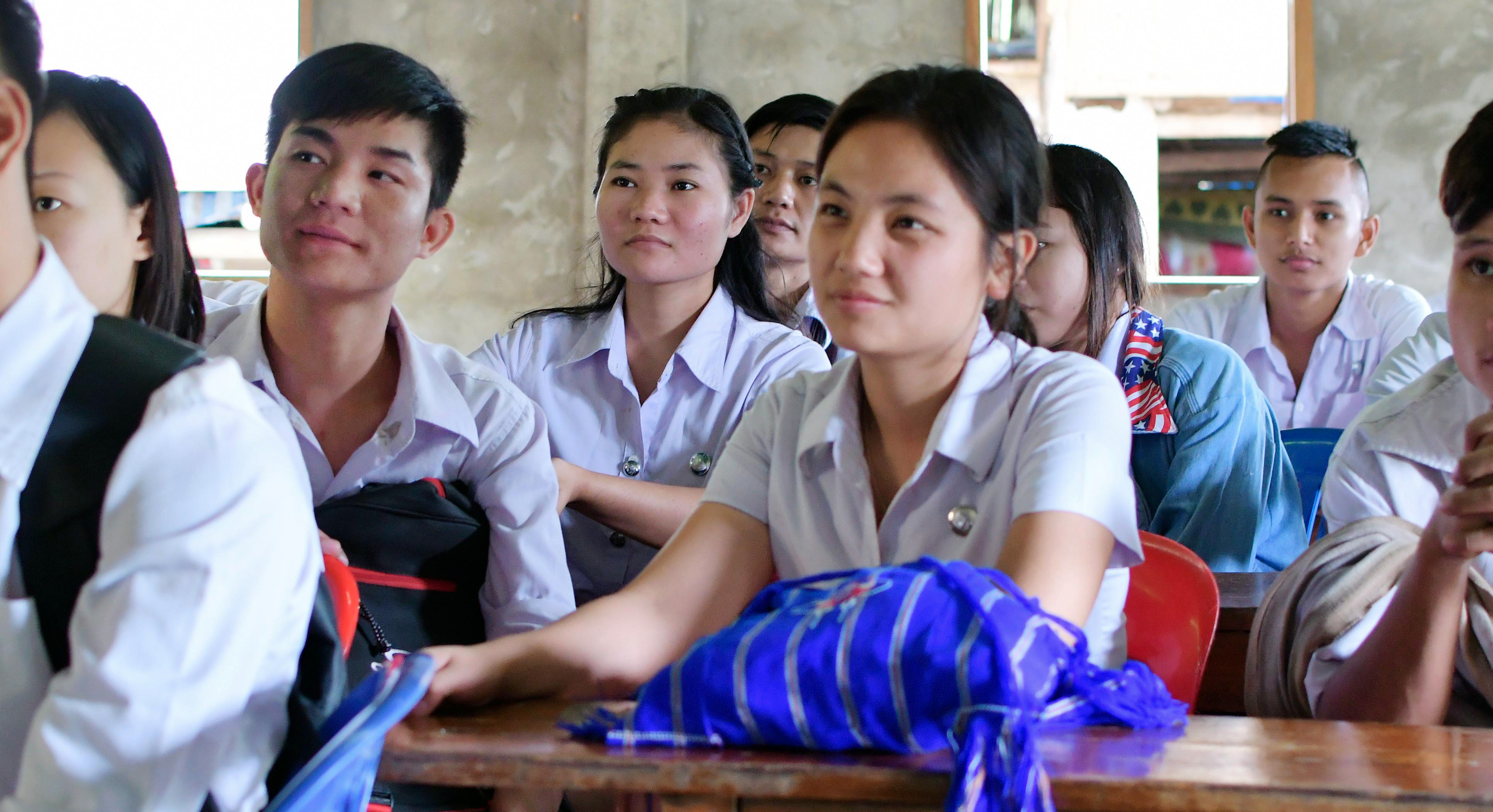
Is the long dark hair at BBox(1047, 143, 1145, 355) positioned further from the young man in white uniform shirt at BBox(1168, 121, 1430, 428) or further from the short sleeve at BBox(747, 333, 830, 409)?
the young man in white uniform shirt at BBox(1168, 121, 1430, 428)

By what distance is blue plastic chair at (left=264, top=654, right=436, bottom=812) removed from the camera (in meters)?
0.78

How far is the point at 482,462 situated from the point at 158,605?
97cm

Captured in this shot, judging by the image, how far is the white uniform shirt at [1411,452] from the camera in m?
1.47

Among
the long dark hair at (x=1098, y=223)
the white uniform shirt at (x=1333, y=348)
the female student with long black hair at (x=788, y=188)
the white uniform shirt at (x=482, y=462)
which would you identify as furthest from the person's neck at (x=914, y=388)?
the white uniform shirt at (x=1333, y=348)

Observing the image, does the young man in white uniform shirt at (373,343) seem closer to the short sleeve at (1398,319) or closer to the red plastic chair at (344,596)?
the red plastic chair at (344,596)

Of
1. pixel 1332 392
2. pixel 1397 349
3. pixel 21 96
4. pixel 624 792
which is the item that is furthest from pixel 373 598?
pixel 1332 392

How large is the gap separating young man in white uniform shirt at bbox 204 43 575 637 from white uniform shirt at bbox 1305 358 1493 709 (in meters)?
1.00

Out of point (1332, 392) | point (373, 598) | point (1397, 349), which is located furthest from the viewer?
point (1332, 392)

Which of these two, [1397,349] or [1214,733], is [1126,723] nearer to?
[1214,733]

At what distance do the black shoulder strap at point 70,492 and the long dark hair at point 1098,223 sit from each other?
6.36 ft

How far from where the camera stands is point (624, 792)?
1.01 meters

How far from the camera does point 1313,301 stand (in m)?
3.85

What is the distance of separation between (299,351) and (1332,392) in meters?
3.04

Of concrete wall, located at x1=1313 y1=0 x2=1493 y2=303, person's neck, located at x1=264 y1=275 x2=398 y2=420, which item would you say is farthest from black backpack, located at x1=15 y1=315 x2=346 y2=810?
concrete wall, located at x1=1313 y1=0 x2=1493 y2=303
